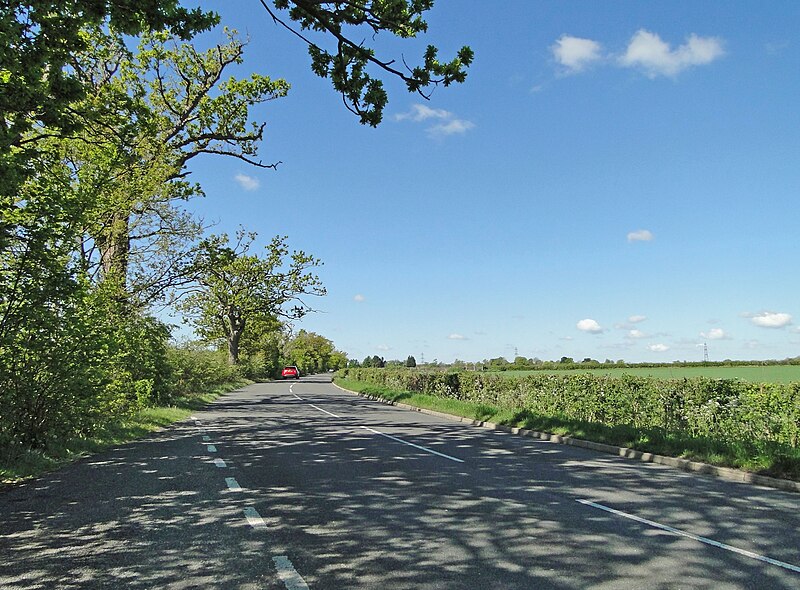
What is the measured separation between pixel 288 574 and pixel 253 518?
192cm

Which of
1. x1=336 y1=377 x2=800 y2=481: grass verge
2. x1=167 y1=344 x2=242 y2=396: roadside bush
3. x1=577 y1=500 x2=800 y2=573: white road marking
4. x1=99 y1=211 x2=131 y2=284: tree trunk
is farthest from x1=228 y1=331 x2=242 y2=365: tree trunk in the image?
x1=577 y1=500 x2=800 y2=573: white road marking

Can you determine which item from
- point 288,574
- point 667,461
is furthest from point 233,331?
point 288,574

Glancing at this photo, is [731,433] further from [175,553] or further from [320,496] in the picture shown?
[175,553]

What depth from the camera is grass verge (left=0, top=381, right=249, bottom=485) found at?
8.98m

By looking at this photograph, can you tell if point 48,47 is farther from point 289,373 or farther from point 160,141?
point 289,373

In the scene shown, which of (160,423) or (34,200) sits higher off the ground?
(34,200)

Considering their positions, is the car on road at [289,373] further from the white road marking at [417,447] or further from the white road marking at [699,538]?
the white road marking at [699,538]

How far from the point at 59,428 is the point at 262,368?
62265mm

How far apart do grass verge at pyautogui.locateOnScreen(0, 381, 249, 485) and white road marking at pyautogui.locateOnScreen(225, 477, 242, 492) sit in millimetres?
3080

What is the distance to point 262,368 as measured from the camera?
72375 mm

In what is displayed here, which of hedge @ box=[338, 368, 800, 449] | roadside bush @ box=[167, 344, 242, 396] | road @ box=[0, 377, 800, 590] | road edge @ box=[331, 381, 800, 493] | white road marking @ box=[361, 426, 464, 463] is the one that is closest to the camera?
road @ box=[0, 377, 800, 590]

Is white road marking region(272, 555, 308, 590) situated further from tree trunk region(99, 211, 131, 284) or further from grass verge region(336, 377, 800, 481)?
tree trunk region(99, 211, 131, 284)

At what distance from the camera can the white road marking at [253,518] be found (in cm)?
606

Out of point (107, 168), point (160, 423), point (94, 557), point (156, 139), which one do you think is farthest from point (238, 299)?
point (94, 557)
